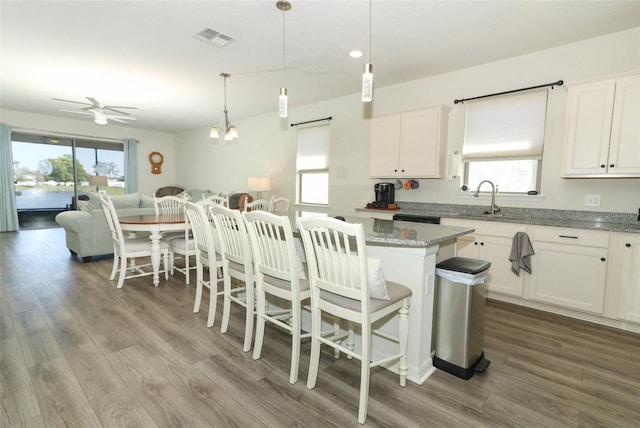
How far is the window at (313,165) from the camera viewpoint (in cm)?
543

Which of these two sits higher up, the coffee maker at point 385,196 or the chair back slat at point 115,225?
the coffee maker at point 385,196

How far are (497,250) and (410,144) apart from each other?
5.36 feet

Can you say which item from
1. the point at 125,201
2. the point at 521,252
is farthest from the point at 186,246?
the point at 521,252

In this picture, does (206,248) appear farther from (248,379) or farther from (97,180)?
(97,180)

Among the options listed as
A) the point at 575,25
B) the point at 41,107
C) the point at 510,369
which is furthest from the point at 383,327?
the point at 41,107

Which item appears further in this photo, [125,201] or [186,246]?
[125,201]

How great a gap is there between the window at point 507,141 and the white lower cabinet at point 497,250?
759 millimetres

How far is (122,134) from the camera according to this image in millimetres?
7984

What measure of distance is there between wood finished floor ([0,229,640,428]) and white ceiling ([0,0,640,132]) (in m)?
2.62

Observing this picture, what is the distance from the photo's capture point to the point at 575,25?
2.77 m

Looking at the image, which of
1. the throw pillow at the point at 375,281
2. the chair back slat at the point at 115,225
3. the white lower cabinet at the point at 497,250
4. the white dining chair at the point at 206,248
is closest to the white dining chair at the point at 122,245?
the chair back slat at the point at 115,225

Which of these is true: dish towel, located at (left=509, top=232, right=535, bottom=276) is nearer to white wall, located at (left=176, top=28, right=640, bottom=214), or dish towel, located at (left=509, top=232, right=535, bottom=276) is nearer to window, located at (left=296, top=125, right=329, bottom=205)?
white wall, located at (left=176, top=28, right=640, bottom=214)

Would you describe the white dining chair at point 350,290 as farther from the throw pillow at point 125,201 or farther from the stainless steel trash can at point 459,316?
the throw pillow at point 125,201

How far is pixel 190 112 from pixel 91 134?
316cm
